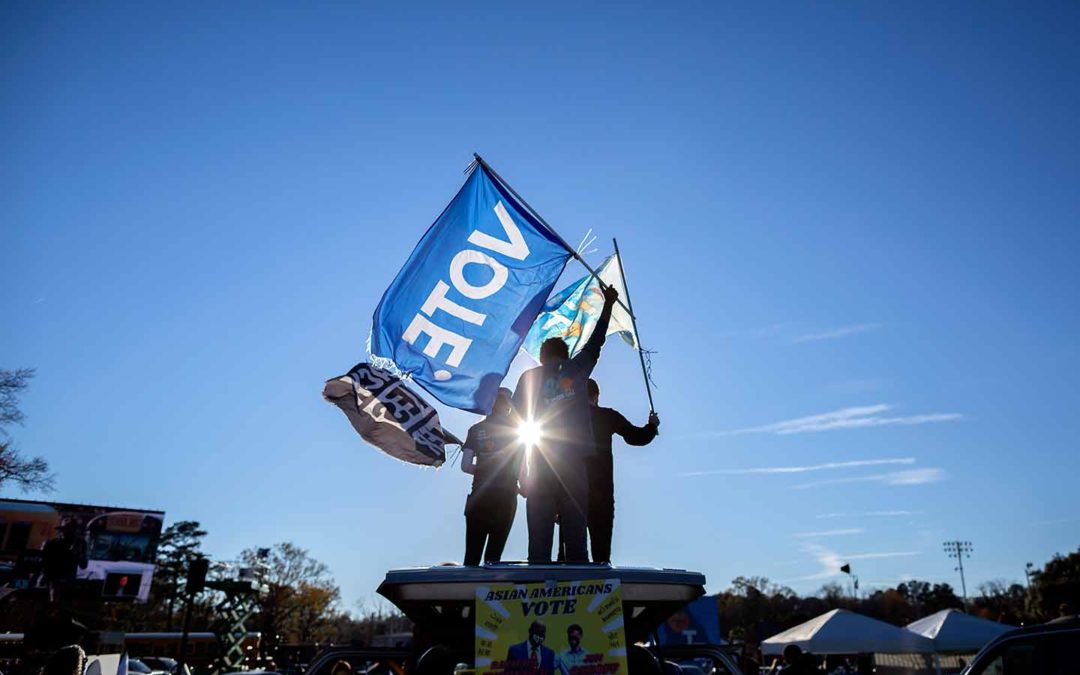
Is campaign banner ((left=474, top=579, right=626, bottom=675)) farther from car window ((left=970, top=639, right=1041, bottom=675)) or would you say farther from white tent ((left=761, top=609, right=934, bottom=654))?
white tent ((left=761, top=609, right=934, bottom=654))

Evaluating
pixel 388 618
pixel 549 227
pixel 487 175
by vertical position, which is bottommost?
pixel 388 618

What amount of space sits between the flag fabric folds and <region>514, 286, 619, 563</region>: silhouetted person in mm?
2976

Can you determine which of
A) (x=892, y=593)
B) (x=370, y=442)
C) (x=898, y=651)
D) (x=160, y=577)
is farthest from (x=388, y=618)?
(x=370, y=442)

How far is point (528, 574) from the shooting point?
2520 mm

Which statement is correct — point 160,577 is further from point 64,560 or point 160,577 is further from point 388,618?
point 388,618

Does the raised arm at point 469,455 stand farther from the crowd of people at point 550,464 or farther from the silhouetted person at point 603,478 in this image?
the silhouetted person at point 603,478

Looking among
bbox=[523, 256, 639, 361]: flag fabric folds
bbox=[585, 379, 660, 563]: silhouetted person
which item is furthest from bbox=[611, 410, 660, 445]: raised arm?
bbox=[523, 256, 639, 361]: flag fabric folds

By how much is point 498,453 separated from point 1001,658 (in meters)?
3.84

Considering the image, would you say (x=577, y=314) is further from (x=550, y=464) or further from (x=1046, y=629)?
(x=1046, y=629)

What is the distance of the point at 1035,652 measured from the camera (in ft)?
14.5

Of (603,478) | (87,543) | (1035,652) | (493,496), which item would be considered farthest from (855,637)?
(87,543)

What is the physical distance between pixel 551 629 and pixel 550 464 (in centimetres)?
123

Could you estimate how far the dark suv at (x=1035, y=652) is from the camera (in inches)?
165

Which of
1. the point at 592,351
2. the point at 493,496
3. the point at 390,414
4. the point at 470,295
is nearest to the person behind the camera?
the point at 493,496
